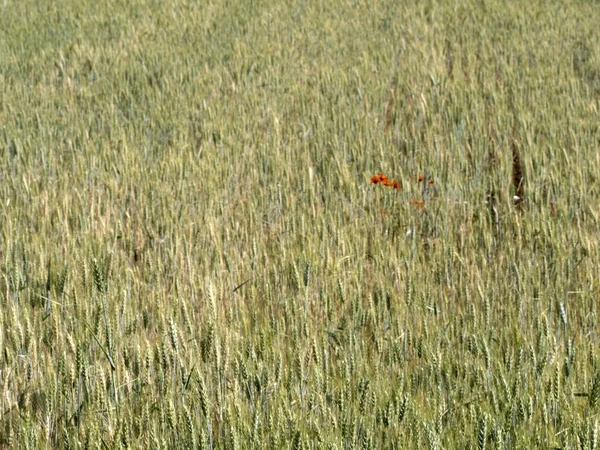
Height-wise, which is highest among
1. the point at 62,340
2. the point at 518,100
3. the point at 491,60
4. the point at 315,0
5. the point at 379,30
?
the point at 315,0

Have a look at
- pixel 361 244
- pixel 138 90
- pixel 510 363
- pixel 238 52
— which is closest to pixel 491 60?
pixel 238 52

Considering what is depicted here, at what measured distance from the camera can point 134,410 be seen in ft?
6.36

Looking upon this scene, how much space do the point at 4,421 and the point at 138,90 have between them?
3.20m

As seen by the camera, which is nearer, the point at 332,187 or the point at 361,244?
the point at 361,244

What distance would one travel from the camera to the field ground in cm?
181

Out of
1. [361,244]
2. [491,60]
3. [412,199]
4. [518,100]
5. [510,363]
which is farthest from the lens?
[491,60]

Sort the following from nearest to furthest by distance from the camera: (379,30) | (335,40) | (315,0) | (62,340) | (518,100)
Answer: (62,340) → (518,100) → (335,40) → (379,30) → (315,0)

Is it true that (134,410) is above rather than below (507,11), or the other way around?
below

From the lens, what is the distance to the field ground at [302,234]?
5.93 ft

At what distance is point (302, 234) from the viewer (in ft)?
9.13

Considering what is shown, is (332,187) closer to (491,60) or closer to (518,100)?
(518,100)

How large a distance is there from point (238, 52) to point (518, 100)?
6.17ft

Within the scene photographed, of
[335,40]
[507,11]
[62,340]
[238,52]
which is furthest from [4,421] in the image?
[507,11]

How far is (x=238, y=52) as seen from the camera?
5438 mm
